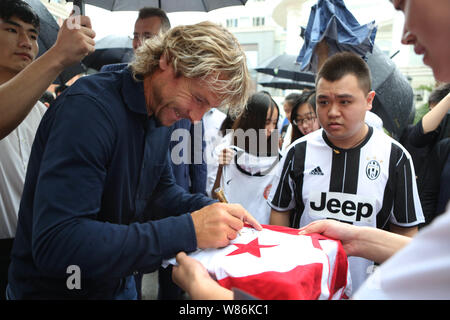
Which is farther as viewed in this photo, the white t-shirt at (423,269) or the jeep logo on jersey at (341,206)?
the jeep logo on jersey at (341,206)

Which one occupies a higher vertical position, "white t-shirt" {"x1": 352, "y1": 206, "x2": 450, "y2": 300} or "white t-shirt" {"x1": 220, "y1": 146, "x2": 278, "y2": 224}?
"white t-shirt" {"x1": 352, "y1": 206, "x2": 450, "y2": 300}

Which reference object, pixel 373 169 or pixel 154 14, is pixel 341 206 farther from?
pixel 154 14

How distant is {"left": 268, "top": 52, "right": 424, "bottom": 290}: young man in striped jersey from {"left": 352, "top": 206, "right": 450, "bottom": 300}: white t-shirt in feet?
4.40

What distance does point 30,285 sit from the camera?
4.03 ft

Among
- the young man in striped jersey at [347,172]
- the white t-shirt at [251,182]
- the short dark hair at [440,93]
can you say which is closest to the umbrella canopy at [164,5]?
the white t-shirt at [251,182]

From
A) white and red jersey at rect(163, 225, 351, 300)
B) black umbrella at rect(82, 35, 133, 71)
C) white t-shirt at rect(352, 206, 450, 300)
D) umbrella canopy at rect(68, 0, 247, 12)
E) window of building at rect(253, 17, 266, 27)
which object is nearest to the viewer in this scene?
white t-shirt at rect(352, 206, 450, 300)

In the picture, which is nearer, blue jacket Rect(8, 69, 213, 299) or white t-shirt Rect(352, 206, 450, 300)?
white t-shirt Rect(352, 206, 450, 300)

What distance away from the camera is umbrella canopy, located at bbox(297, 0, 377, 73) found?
313 cm

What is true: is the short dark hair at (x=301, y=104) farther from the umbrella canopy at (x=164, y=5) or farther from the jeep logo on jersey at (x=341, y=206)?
the jeep logo on jersey at (x=341, y=206)

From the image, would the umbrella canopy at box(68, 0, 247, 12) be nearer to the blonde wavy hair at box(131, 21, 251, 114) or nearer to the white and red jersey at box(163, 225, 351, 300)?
the blonde wavy hair at box(131, 21, 251, 114)

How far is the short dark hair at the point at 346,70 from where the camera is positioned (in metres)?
2.23

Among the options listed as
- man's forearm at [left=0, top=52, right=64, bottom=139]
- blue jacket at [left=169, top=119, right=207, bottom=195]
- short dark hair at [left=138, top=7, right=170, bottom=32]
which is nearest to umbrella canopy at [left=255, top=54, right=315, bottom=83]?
short dark hair at [left=138, top=7, right=170, bottom=32]

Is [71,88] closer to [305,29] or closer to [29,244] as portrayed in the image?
[29,244]
